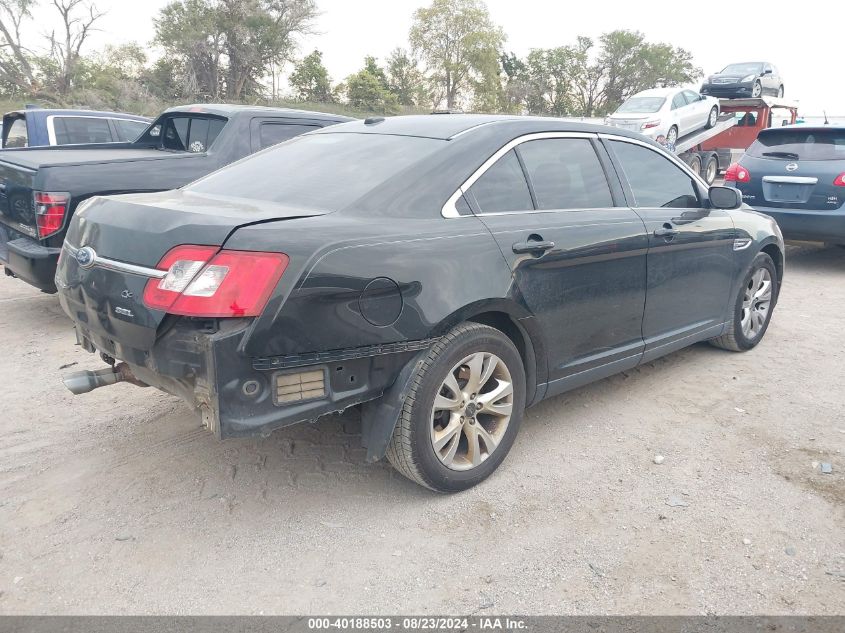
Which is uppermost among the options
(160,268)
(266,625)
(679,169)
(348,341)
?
(679,169)

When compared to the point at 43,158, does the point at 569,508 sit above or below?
below

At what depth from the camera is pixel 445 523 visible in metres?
2.86

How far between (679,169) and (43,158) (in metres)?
4.79

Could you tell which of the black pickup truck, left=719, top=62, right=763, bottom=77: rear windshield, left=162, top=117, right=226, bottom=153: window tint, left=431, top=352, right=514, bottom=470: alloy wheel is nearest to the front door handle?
left=431, top=352, right=514, bottom=470: alloy wheel

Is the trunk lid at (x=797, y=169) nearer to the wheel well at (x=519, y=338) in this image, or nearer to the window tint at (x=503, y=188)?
the window tint at (x=503, y=188)

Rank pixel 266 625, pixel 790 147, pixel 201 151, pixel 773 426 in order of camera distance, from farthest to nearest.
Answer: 1. pixel 790 147
2. pixel 201 151
3. pixel 773 426
4. pixel 266 625

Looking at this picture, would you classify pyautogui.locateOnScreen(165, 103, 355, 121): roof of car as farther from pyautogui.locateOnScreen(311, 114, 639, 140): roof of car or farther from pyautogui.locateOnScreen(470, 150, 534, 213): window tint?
pyautogui.locateOnScreen(470, 150, 534, 213): window tint

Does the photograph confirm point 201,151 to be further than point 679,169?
Yes

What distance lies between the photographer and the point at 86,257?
279 cm

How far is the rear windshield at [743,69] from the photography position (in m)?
18.0

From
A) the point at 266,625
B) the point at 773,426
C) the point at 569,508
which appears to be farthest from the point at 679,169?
the point at 266,625

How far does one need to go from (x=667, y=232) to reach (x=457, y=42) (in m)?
55.8

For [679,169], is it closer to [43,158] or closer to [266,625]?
[266,625]

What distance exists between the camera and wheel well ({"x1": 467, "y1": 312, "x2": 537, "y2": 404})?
315cm
